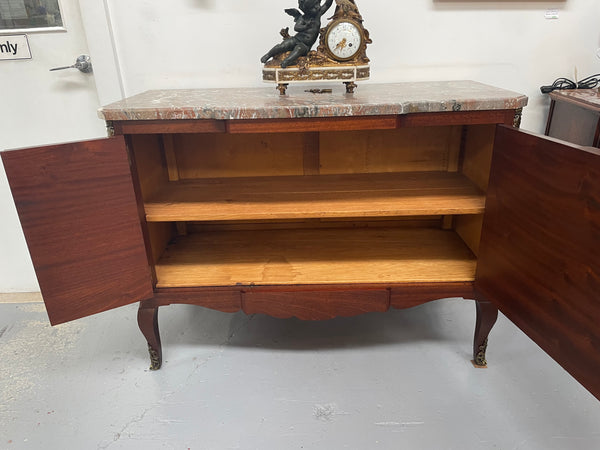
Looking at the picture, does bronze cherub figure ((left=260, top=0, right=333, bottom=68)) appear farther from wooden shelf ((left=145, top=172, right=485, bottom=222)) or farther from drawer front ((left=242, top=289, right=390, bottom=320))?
drawer front ((left=242, top=289, right=390, bottom=320))

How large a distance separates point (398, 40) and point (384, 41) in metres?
0.06

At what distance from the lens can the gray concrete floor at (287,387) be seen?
4.05 ft

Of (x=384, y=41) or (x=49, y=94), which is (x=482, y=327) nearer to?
(x=384, y=41)

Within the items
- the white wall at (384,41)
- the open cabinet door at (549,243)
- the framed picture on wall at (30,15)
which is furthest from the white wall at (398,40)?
the open cabinet door at (549,243)

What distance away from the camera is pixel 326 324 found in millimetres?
1732

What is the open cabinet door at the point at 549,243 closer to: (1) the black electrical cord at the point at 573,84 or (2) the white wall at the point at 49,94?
(1) the black electrical cord at the point at 573,84

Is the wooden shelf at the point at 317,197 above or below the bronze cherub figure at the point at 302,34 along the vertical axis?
below

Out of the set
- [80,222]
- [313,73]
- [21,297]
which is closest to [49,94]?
[80,222]

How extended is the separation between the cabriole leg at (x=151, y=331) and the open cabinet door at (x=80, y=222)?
0.16 metres

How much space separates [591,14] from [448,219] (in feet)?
3.10

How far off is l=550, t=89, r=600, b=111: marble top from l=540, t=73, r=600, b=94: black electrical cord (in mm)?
67

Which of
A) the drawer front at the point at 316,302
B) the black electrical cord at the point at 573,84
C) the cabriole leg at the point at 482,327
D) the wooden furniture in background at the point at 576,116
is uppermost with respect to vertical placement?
the black electrical cord at the point at 573,84

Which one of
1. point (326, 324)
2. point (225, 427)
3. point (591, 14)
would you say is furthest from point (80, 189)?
point (591, 14)

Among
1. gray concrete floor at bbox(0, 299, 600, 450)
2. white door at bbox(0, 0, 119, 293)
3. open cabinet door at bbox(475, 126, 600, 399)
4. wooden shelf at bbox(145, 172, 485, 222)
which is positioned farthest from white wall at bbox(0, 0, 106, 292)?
open cabinet door at bbox(475, 126, 600, 399)
